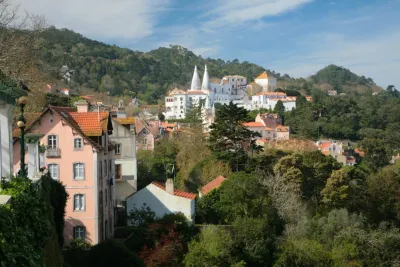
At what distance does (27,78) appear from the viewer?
23953mm

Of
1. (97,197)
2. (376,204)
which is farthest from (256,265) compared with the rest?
(376,204)

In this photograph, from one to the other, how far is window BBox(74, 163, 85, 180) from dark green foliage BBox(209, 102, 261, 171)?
16847 mm

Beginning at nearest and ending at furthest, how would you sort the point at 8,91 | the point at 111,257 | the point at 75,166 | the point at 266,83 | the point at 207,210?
the point at 8,91 < the point at 111,257 < the point at 75,166 < the point at 207,210 < the point at 266,83

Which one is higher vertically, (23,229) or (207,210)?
(23,229)

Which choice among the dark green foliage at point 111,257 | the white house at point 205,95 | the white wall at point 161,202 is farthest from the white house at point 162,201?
the white house at point 205,95

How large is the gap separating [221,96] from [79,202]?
126 metres

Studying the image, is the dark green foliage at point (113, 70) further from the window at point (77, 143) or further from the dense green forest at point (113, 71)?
the window at point (77, 143)

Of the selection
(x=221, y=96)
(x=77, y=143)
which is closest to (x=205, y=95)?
(x=221, y=96)

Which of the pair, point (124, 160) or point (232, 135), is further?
point (232, 135)

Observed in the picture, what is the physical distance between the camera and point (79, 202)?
24.1 meters

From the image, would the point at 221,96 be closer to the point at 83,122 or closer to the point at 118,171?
the point at 118,171

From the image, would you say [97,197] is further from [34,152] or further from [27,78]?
[34,152]

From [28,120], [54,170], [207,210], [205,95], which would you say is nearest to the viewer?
[54,170]

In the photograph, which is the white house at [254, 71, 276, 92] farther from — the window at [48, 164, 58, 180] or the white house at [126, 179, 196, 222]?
the window at [48, 164, 58, 180]
